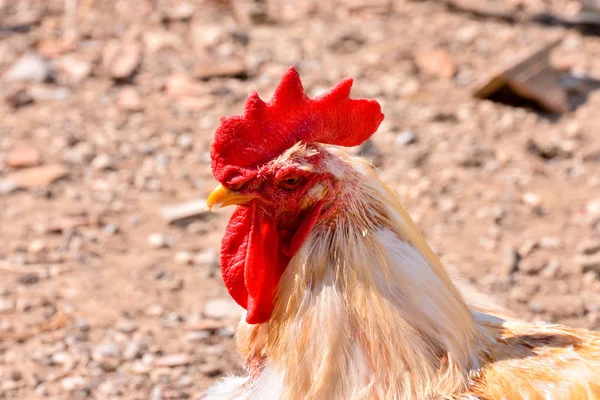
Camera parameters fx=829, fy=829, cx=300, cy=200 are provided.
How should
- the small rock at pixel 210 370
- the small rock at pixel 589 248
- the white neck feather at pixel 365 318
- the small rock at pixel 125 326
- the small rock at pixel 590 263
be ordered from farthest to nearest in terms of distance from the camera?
1. the small rock at pixel 589 248
2. the small rock at pixel 590 263
3. the small rock at pixel 125 326
4. the small rock at pixel 210 370
5. the white neck feather at pixel 365 318

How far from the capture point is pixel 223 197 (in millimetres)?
2893

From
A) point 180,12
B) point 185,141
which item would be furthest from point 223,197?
point 180,12

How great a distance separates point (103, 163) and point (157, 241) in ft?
3.99

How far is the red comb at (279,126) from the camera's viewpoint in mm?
2924

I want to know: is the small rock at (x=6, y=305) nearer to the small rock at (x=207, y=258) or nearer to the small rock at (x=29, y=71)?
the small rock at (x=207, y=258)

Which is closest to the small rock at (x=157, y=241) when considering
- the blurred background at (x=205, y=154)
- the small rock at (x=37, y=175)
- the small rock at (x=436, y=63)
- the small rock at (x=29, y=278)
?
the blurred background at (x=205, y=154)

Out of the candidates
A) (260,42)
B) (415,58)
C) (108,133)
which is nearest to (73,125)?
(108,133)

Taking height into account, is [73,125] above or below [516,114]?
above

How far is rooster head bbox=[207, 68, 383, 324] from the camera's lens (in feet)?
9.53

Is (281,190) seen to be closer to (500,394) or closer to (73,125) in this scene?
(500,394)

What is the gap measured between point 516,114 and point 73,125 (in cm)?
380

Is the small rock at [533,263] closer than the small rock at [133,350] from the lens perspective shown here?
No

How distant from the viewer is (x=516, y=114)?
23.6ft

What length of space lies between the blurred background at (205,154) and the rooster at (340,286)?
157 cm
